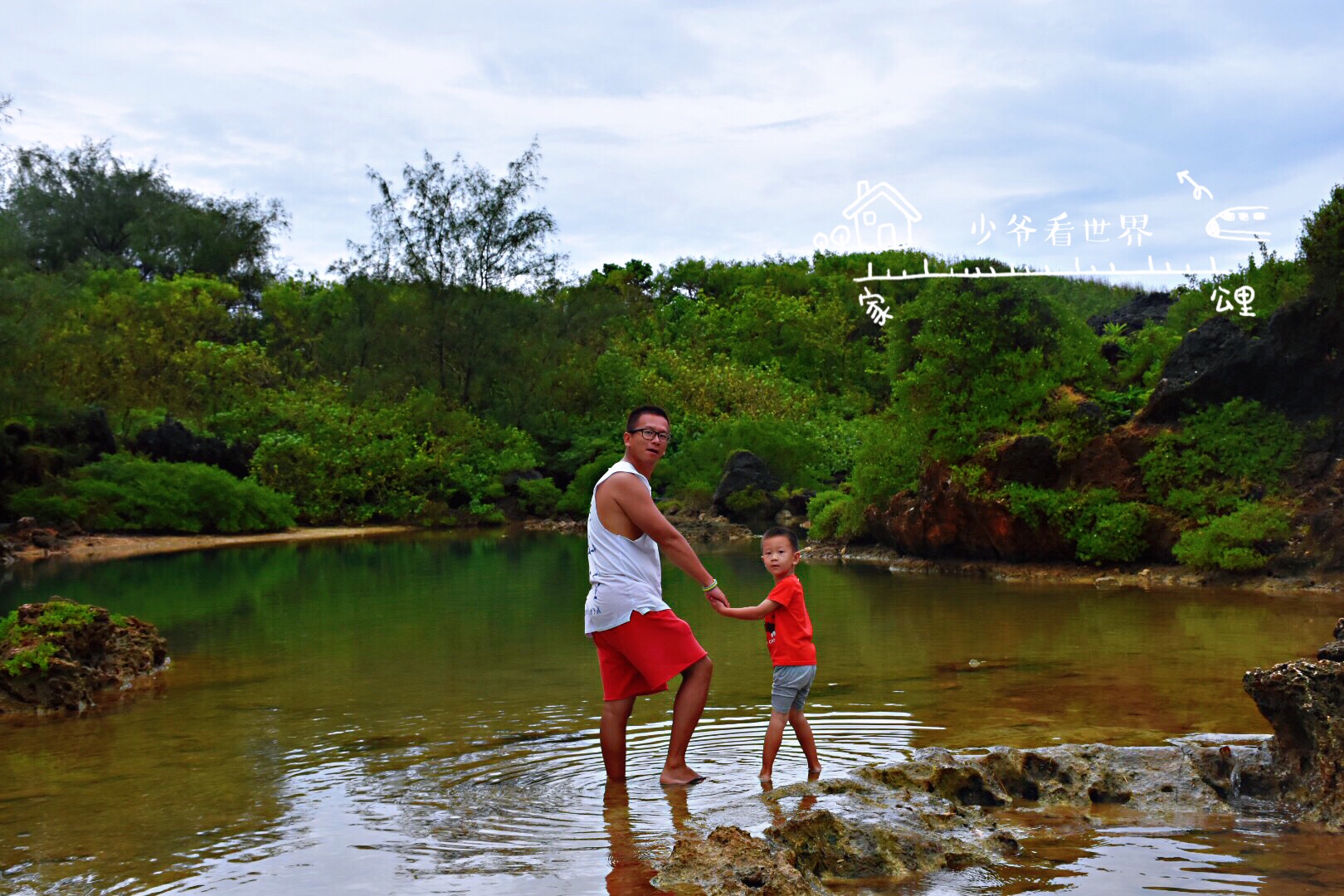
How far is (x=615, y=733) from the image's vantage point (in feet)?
19.9

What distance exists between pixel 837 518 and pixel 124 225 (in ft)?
149

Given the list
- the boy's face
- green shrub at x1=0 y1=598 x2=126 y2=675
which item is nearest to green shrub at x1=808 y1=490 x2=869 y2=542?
green shrub at x1=0 y1=598 x2=126 y2=675

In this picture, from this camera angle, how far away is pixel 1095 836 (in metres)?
5.03

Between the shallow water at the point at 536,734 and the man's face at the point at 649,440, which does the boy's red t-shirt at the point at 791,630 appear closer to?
the shallow water at the point at 536,734

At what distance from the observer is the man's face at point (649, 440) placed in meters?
6.14

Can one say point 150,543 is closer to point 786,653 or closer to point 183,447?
point 183,447

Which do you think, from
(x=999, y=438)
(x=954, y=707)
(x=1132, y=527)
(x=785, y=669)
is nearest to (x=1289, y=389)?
(x=1132, y=527)

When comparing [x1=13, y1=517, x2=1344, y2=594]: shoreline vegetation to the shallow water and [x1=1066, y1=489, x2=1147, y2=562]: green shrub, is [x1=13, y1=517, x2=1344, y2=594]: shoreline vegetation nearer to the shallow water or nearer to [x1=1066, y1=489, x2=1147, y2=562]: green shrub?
[x1=1066, y1=489, x2=1147, y2=562]: green shrub

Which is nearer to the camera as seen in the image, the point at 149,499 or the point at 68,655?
the point at 68,655

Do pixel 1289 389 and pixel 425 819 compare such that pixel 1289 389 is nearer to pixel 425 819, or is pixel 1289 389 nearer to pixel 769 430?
pixel 425 819

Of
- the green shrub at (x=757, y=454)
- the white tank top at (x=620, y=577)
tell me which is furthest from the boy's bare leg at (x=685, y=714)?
the green shrub at (x=757, y=454)

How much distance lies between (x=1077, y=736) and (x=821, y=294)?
55442mm

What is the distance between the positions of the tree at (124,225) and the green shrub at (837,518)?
41.1 m

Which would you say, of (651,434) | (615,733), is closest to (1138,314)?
(651,434)
